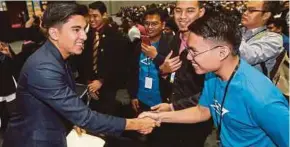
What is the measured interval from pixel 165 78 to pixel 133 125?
69 centimetres

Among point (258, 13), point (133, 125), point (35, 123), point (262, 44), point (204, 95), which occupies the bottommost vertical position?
point (133, 125)

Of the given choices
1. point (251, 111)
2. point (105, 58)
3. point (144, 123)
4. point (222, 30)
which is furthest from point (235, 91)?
point (105, 58)

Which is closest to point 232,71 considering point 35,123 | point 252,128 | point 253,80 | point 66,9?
point 253,80

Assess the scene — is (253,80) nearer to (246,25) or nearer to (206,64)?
(206,64)

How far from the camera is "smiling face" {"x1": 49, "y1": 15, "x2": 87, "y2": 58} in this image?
1.69 meters

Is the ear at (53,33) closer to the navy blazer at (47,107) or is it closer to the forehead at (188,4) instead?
the navy blazer at (47,107)

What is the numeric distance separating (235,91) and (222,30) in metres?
0.28

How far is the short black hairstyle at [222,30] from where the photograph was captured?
140 cm

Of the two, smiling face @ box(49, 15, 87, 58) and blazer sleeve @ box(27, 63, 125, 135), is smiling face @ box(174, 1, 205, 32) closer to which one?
smiling face @ box(49, 15, 87, 58)

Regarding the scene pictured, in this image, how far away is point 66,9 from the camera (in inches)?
66.3

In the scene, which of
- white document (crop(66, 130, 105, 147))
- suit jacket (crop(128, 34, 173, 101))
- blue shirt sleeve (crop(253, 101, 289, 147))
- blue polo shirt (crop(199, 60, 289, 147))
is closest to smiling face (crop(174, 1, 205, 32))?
suit jacket (crop(128, 34, 173, 101))

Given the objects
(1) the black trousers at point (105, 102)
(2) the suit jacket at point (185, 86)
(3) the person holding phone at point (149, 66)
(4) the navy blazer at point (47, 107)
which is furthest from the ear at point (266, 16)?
(1) the black trousers at point (105, 102)

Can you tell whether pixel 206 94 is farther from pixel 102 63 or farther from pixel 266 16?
pixel 102 63

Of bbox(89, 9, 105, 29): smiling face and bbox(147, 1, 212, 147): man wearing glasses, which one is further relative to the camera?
bbox(89, 9, 105, 29): smiling face
